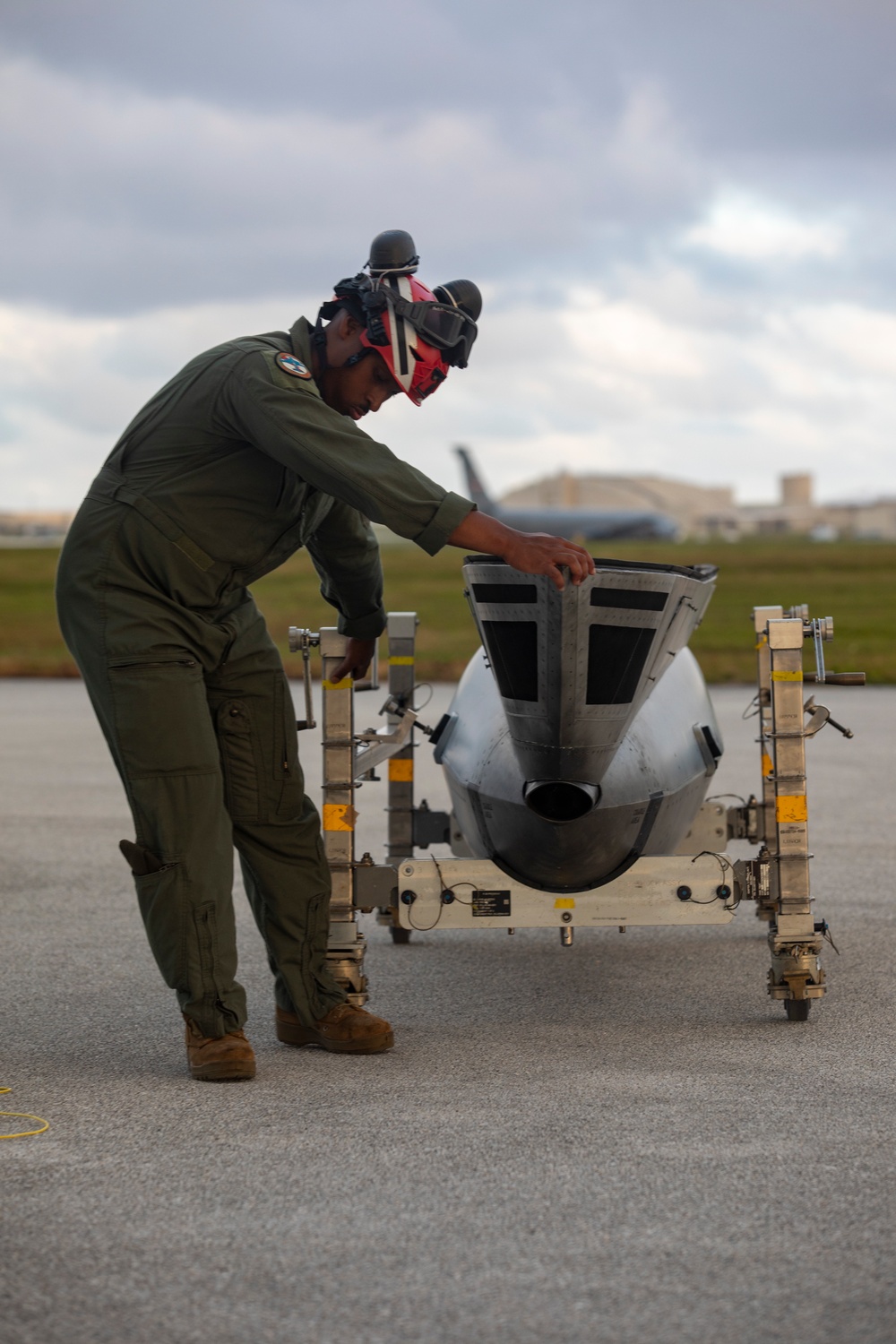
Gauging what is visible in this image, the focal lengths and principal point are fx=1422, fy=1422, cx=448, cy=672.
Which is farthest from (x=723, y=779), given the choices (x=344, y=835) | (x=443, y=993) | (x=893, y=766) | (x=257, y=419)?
(x=257, y=419)

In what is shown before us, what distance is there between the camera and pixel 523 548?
3.87 meters

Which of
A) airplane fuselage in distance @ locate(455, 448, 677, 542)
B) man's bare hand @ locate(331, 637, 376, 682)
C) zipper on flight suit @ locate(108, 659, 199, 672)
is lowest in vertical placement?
zipper on flight suit @ locate(108, 659, 199, 672)

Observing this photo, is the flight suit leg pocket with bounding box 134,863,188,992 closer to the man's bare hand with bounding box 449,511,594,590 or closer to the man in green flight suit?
the man in green flight suit

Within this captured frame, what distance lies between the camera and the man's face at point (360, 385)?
4.30m

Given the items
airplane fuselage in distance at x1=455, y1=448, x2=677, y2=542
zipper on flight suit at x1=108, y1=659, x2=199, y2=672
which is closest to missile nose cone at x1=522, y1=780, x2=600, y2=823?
zipper on flight suit at x1=108, y1=659, x2=199, y2=672

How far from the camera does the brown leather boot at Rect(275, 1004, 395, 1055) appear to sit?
439 centimetres

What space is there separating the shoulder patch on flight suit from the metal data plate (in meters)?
1.56

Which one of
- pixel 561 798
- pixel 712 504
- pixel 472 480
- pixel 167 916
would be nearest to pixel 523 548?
pixel 561 798

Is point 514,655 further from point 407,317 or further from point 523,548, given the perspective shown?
point 407,317

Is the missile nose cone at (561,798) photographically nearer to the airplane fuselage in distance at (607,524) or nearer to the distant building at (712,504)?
the airplane fuselage in distance at (607,524)

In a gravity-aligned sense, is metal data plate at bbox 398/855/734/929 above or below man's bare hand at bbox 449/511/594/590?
below

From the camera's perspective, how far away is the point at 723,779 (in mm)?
10836

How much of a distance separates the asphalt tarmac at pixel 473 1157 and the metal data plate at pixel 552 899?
15.4 inches

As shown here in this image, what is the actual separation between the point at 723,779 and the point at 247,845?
6.89 metres
